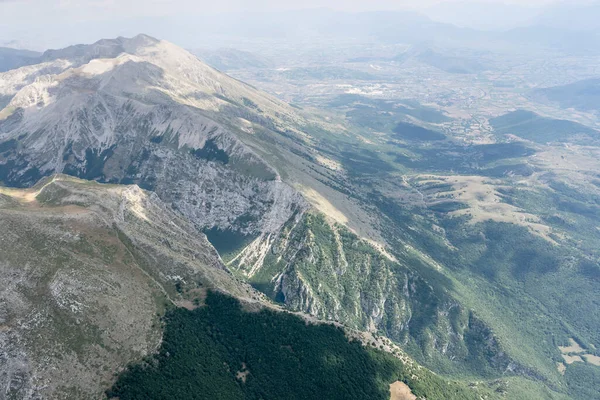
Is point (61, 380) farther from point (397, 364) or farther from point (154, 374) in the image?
point (397, 364)

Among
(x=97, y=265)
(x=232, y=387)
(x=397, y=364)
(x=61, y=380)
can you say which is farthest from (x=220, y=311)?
(x=397, y=364)

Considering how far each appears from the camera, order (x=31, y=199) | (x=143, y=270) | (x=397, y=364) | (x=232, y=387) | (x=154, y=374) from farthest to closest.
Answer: (x=31, y=199) → (x=397, y=364) → (x=143, y=270) → (x=232, y=387) → (x=154, y=374)

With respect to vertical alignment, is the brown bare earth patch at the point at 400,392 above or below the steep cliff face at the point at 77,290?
below

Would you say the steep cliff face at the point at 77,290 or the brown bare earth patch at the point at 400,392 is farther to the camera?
the brown bare earth patch at the point at 400,392

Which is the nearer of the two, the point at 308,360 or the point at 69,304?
the point at 69,304
